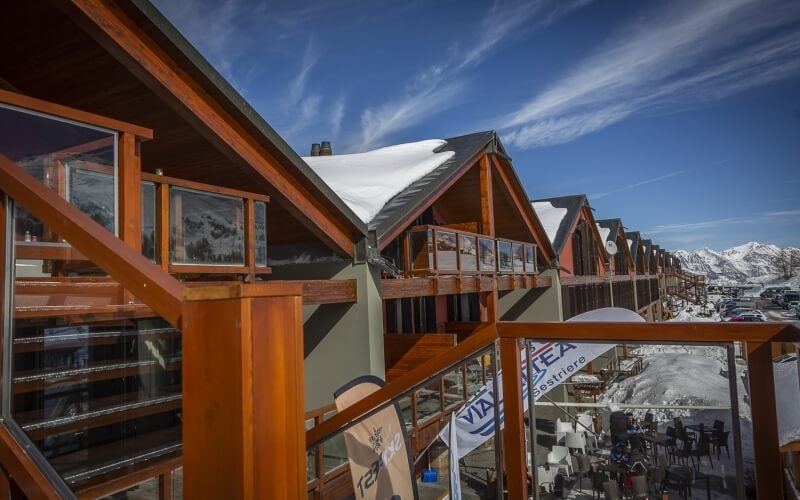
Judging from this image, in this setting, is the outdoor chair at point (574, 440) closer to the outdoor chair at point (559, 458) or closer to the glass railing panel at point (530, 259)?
the outdoor chair at point (559, 458)

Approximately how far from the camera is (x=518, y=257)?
14.8 meters

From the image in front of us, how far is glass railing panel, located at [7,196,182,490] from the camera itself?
195 cm

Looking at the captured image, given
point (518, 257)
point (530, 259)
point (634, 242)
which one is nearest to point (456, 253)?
point (518, 257)

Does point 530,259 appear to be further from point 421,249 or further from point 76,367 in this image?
point 76,367

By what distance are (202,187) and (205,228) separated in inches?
21.2

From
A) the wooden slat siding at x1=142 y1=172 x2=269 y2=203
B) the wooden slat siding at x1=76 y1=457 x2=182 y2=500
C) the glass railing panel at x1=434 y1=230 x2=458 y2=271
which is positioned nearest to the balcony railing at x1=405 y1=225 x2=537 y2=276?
the glass railing panel at x1=434 y1=230 x2=458 y2=271

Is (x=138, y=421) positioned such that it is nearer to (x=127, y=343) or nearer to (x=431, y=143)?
(x=127, y=343)

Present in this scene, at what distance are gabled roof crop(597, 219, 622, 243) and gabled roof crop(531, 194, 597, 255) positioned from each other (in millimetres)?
8542

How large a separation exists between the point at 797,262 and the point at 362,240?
6919 inches

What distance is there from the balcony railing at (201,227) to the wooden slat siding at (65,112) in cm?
58

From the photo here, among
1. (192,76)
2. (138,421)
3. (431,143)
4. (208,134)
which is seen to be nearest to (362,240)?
(208,134)

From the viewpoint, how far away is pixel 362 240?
8.16 metres

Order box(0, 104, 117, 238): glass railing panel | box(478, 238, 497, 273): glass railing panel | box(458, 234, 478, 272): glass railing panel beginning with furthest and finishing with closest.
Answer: box(478, 238, 497, 273): glass railing panel
box(458, 234, 478, 272): glass railing panel
box(0, 104, 117, 238): glass railing panel

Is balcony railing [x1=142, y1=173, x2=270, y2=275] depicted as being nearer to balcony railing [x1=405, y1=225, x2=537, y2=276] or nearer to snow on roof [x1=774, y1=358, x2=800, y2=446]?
balcony railing [x1=405, y1=225, x2=537, y2=276]
